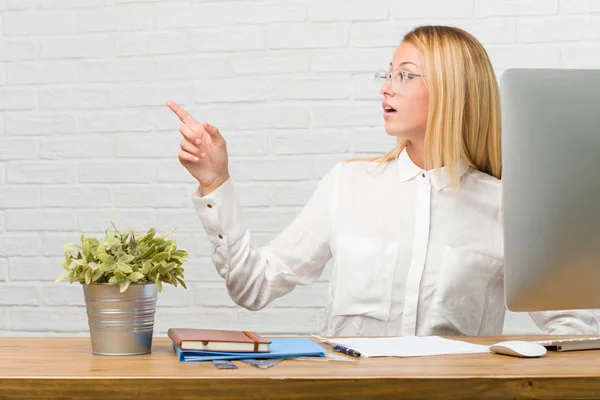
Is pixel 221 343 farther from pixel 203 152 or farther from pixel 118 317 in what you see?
pixel 203 152

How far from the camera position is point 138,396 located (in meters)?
1.04

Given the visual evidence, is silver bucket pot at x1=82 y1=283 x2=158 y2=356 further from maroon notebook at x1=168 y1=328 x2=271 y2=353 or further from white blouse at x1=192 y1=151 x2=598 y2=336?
white blouse at x1=192 y1=151 x2=598 y2=336

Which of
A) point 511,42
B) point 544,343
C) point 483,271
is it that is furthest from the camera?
point 511,42

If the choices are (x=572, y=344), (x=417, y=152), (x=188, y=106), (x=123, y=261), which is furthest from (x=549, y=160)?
(x=188, y=106)

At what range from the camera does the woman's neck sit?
6.61 ft

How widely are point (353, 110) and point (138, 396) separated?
1549mm

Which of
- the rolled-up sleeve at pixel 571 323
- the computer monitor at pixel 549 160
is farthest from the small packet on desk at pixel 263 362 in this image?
the rolled-up sleeve at pixel 571 323

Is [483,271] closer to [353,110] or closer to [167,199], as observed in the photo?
[353,110]

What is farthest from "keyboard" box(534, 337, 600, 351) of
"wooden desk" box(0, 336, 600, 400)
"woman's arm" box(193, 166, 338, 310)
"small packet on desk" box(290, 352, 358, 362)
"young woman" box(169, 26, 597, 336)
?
"woman's arm" box(193, 166, 338, 310)

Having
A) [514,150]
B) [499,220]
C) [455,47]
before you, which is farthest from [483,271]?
[514,150]

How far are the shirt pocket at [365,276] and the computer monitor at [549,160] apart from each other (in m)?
0.68

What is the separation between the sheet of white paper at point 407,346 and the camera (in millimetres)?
1287

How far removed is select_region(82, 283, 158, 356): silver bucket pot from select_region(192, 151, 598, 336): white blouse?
52 centimetres

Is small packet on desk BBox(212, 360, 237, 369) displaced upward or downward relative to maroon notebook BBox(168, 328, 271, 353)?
downward
